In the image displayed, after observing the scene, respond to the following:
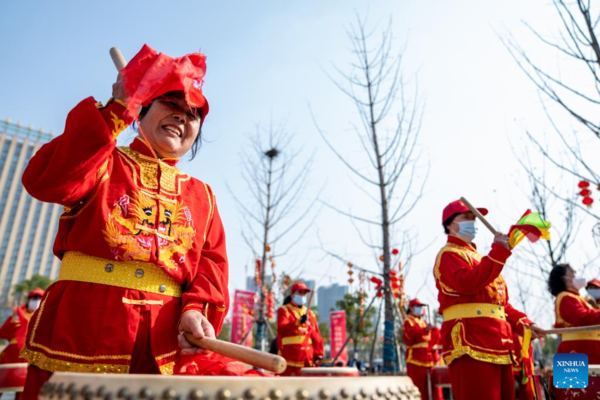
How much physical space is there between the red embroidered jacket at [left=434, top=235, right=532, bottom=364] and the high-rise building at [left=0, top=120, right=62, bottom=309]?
6752 centimetres

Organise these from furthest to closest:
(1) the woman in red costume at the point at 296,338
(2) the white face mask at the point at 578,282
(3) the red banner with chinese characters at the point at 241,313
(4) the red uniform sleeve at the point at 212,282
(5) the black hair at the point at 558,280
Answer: (3) the red banner with chinese characters at the point at 241,313, (1) the woman in red costume at the point at 296,338, (5) the black hair at the point at 558,280, (2) the white face mask at the point at 578,282, (4) the red uniform sleeve at the point at 212,282

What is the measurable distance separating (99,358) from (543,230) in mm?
2708

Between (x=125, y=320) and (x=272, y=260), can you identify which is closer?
(x=125, y=320)

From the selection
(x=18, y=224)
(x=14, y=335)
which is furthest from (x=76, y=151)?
(x=18, y=224)

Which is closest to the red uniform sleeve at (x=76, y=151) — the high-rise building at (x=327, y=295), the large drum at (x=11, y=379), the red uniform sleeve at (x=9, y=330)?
the large drum at (x=11, y=379)

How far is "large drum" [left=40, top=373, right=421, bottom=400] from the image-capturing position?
703 mm

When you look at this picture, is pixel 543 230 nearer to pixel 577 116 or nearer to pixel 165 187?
pixel 577 116

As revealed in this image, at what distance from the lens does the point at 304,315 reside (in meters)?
7.58

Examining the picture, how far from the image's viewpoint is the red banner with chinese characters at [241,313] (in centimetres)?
1550

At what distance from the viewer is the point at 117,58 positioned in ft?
4.78

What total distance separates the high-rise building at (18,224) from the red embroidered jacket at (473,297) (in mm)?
67519

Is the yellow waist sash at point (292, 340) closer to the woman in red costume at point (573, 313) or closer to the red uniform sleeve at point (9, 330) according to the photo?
the woman in red costume at point (573, 313)

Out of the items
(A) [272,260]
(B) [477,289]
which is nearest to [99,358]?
(B) [477,289]

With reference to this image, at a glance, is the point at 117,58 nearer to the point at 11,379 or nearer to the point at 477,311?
the point at 477,311
